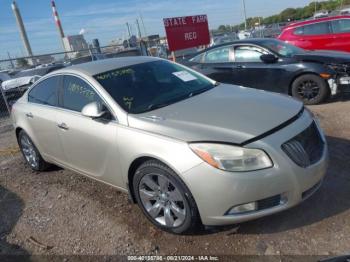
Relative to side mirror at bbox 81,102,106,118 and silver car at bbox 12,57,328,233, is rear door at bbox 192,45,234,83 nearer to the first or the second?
silver car at bbox 12,57,328,233

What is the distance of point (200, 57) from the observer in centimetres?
823

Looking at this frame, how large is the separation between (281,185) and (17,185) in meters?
3.88

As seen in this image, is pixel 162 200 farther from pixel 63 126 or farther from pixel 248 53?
pixel 248 53

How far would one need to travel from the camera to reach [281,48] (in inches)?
290

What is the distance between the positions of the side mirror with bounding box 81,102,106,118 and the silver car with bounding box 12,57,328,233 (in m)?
0.01

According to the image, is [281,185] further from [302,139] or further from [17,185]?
[17,185]

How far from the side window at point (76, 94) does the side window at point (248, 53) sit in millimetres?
4325

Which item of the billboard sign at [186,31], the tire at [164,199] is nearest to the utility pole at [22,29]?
the billboard sign at [186,31]

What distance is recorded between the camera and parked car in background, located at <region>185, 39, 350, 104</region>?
6.63 m

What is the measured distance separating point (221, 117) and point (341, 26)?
9.59 metres

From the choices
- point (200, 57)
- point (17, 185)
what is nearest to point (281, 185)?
point (17, 185)

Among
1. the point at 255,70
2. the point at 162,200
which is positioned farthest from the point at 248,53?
the point at 162,200

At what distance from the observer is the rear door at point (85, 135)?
11.6 feet

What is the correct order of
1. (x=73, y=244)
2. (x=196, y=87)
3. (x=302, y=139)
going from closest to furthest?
(x=302, y=139)
(x=73, y=244)
(x=196, y=87)
